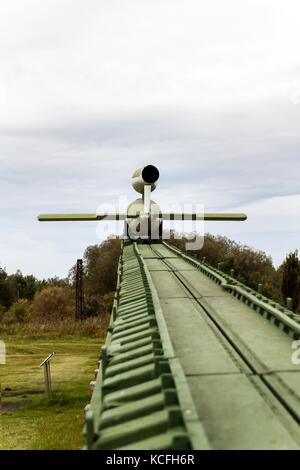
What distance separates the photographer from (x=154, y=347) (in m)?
8.05

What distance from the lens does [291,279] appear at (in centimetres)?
4288

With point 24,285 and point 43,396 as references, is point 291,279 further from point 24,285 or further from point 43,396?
point 24,285

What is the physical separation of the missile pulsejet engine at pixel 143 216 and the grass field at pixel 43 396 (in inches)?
307

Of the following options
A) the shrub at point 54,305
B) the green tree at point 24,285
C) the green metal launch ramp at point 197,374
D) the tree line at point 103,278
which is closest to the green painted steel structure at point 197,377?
the green metal launch ramp at point 197,374

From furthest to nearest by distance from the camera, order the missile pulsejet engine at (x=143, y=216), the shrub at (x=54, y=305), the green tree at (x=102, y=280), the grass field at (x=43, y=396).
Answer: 1. the shrub at (x=54, y=305)
2. the green tree at (x=102, y=280)
3. the missile pulsejet engine at (x=143, y=216)
4. the grass field at (x=43, y=396)

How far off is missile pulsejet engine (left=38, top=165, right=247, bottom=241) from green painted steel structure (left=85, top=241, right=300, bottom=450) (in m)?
13.6

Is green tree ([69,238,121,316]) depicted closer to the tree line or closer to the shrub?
the tree line

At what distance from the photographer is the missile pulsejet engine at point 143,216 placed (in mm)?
26547

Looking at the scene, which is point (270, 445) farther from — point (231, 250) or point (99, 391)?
point (231, 250)

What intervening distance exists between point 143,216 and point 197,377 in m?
20.6

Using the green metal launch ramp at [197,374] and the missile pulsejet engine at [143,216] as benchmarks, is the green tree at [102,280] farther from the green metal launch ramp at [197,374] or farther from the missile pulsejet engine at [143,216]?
the green metal launch ramp at [197,374]

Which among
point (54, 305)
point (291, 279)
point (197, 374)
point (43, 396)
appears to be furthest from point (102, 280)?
point (197, 374)

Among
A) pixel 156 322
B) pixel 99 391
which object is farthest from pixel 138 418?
pixel 156 322

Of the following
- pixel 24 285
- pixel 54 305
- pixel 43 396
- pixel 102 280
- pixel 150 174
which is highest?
pixel 150 174
